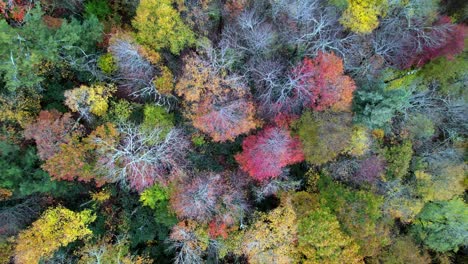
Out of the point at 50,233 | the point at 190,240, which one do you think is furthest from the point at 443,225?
the point at 50,233

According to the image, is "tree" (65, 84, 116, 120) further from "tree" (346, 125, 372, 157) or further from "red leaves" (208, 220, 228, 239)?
"tree" (346, 125, 372, 157)

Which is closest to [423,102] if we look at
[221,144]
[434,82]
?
[434,82]

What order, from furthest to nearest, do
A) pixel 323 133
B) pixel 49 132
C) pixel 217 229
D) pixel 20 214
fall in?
pixel 217 229
pixel 20 214
pixel 323 133
pixel 49 132

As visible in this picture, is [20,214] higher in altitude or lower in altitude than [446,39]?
lower

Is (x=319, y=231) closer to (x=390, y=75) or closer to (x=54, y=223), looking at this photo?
(x=390, y=75)

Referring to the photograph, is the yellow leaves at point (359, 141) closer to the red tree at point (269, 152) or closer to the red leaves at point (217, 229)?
the red tree at point (269, 152)

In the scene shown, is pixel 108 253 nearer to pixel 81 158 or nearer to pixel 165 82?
pixel 81 158

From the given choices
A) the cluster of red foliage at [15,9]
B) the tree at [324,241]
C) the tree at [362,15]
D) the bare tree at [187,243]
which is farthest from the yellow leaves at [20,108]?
the tree at [362,15]
